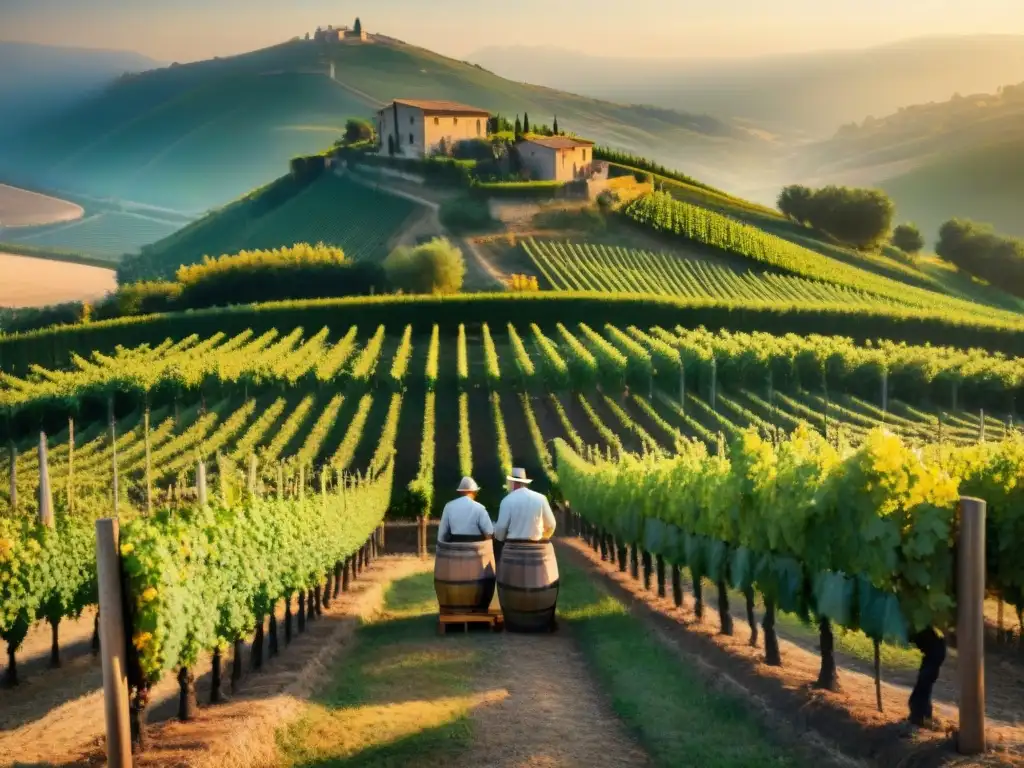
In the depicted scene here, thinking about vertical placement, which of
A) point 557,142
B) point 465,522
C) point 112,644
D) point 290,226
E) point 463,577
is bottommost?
point 463,577

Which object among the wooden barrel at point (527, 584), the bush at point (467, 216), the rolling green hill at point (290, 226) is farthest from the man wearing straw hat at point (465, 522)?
the bush at point (467, 216)

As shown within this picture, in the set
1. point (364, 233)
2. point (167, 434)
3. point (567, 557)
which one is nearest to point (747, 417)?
point (567, 557)

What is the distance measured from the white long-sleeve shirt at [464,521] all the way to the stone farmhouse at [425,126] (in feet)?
304

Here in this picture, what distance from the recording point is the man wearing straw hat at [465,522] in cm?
1312

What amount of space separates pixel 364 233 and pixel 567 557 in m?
70.3

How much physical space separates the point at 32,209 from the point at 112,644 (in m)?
156

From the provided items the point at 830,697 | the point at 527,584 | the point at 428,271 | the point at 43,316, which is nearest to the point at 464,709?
the point at 830,697

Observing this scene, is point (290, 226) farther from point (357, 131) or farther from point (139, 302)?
point (139, 302)

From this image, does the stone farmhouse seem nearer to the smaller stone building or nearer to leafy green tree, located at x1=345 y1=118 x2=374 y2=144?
the smaller stone building

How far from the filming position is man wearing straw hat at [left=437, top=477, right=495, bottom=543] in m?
13.1

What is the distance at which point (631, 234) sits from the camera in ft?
289

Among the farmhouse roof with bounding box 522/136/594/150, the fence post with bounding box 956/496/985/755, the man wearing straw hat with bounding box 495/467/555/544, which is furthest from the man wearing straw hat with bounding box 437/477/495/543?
the farmhouse roof with bounding box 522/136/594/150

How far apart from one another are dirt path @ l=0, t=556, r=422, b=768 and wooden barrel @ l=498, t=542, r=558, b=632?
2.08m

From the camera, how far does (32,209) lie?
486 feet
